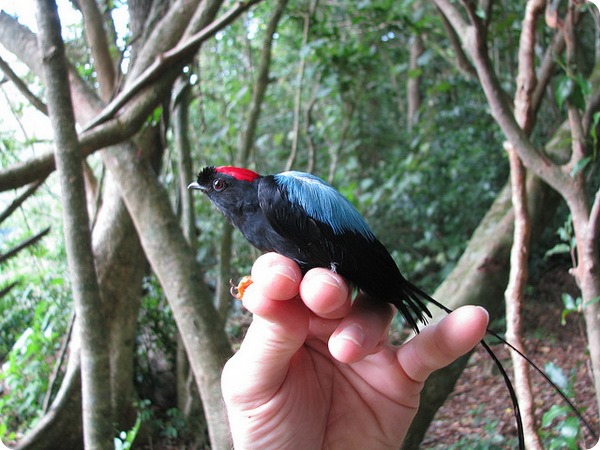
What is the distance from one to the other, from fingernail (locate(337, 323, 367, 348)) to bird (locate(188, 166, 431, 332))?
0.69 ft

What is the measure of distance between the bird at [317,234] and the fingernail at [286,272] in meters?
0.27

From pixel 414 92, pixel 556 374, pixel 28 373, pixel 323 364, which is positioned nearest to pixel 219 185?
pixel 323 364

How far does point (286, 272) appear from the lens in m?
1.19

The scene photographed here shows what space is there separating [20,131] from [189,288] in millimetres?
2360

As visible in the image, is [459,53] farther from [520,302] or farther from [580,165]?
[520,302]

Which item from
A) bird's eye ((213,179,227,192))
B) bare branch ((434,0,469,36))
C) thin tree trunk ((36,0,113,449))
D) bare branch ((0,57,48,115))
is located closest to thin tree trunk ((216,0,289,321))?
bare branch ((0,57,48,115))

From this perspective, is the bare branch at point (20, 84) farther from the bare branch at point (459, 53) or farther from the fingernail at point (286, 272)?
the bare branch at point (459, 53)

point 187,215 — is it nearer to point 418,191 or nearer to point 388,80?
point 418,191

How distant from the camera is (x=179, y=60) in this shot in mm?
2730

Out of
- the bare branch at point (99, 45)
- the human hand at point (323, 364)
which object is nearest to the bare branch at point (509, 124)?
the human hand at point (323, 364)

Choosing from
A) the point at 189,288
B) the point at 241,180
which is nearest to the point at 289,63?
the point at 189,288

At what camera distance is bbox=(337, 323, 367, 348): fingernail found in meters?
1.23

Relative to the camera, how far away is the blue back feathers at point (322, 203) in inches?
59.7

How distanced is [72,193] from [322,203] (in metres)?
1.12
